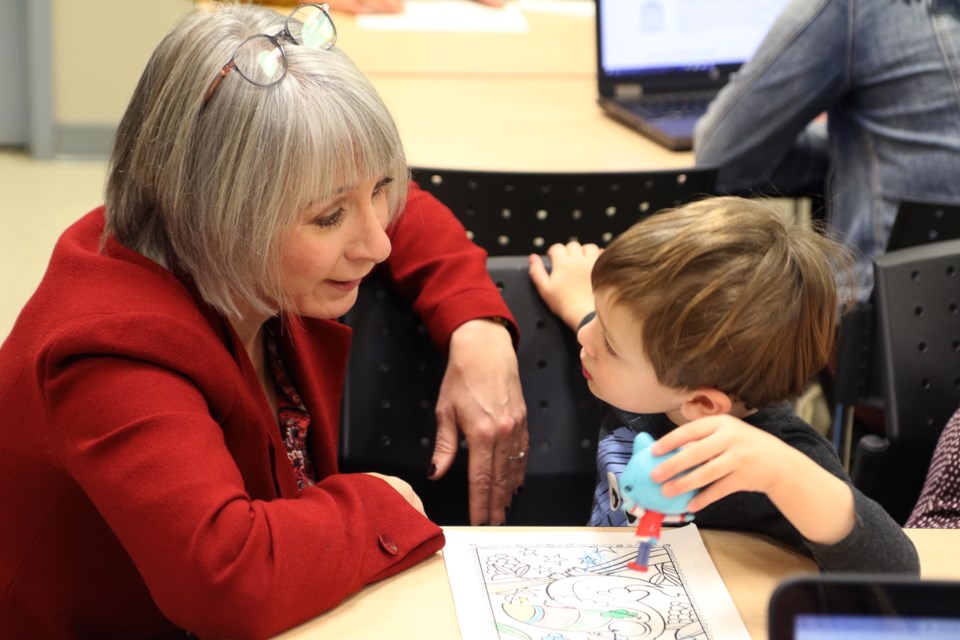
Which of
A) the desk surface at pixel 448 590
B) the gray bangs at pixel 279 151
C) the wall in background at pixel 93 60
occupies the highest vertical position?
the gray bangs at pixel 279 151

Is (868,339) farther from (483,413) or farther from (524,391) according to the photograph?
(483,413)

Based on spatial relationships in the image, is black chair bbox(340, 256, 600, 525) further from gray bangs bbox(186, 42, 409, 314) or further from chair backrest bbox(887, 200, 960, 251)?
chair backrest bbox(887, 200, 960, 251)

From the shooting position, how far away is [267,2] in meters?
3.11

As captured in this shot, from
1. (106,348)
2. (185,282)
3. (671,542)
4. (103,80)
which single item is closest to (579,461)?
(671,542)

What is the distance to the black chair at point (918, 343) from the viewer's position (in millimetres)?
1575

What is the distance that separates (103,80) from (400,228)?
319 cm

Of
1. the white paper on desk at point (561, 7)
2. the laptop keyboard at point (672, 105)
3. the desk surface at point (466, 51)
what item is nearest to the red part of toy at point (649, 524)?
the laptop keyboard at point (672, 105)

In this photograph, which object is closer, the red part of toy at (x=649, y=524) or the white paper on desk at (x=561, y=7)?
the red part of toy at (x=649, y=524)

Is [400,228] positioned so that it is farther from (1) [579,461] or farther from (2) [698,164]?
(2) [698,164]

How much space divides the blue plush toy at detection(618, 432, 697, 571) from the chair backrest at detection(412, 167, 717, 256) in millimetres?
946

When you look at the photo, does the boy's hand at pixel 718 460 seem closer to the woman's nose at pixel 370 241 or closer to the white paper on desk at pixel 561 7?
the woman's nose at pixel 370 241

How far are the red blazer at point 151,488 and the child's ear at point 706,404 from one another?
11.4 inches

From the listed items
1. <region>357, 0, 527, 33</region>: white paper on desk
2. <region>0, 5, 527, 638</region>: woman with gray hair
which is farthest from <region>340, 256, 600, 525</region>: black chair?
<region>357, 0, 527, 33</region>: white paper on desk

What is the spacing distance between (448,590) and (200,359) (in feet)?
1.04
